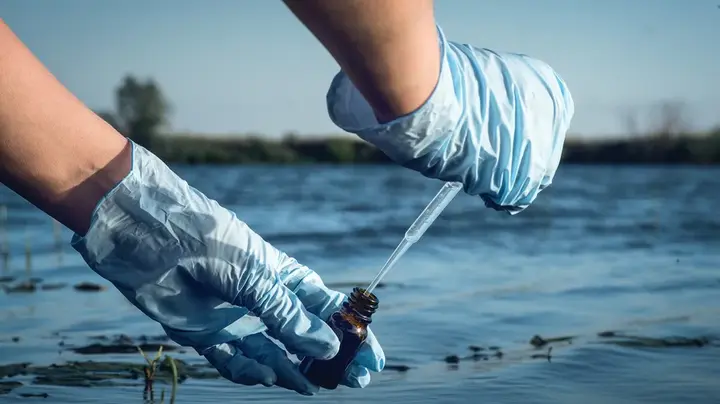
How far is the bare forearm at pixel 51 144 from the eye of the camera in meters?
2.73

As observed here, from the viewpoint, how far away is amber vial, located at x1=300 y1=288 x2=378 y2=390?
293cm

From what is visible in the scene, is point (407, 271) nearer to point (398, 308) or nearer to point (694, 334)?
point (398, 308)

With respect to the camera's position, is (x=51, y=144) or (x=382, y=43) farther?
(x=51, y=144)

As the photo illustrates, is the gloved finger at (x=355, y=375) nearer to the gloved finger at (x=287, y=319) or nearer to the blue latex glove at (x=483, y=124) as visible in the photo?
the gloved finger at (x=287, y=319)

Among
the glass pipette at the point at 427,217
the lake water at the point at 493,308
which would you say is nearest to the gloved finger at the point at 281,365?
the glass pipette at the point at 427,217

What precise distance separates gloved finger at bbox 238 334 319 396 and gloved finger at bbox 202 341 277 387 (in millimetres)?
21

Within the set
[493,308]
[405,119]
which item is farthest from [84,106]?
[493,308]

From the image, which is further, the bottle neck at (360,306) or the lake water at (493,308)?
the lake water at (493,308)

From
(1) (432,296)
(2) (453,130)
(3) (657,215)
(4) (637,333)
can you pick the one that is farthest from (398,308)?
(3) (657,215)

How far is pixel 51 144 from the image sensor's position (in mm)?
2783

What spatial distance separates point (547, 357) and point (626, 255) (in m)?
5.47

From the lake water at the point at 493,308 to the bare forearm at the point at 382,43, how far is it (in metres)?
2.88

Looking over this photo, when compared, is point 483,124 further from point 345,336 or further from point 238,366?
point 238,366

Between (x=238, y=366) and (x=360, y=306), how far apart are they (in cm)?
52
